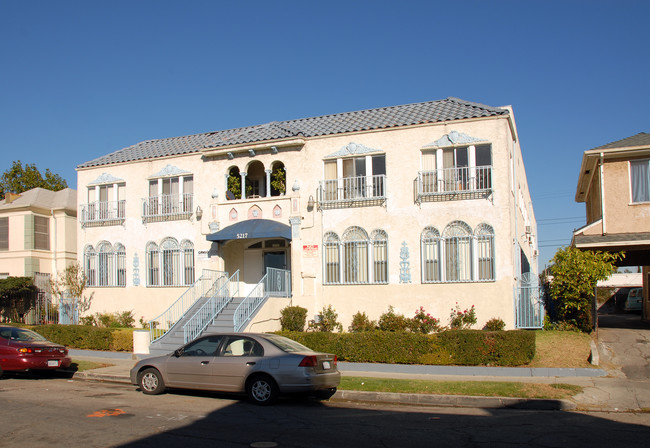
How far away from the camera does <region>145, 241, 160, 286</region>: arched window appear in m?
24.4

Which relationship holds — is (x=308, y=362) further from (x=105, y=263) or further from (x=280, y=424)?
(x=105, y=263)

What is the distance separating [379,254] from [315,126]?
5.87 meters

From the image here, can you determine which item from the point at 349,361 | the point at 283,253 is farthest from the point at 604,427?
the point at 283,253

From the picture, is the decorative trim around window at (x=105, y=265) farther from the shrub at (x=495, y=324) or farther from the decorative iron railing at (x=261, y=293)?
the shrub at (x=495, y=324)

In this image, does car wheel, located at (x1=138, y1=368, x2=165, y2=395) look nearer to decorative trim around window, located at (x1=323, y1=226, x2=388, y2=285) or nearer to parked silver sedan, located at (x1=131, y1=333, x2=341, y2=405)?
parked silver sedan, located at (x1=131, y1=333, x2=341, y2=405)

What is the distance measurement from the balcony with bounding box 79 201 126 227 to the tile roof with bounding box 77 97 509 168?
1.78 meters

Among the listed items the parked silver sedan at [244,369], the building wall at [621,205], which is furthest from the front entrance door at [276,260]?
the building wall at [621,205]

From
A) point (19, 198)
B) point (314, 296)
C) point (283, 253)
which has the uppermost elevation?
point (19, 198)

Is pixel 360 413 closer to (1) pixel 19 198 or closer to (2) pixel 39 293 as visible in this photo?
(2) pixel 39 293

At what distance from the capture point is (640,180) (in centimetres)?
2000

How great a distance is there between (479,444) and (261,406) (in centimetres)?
470

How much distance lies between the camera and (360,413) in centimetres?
1108

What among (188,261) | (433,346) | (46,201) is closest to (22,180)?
(46,201)

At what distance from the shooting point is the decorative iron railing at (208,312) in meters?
19.0
